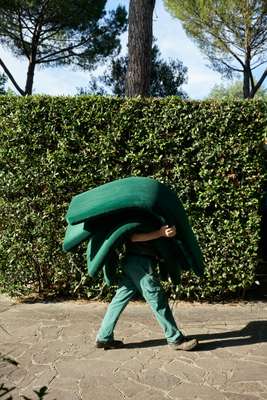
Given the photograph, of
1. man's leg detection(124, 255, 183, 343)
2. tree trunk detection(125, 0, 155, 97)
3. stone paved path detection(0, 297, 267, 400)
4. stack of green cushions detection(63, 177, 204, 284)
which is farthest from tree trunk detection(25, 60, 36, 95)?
man's leg detection(124, 255, 183, 343)

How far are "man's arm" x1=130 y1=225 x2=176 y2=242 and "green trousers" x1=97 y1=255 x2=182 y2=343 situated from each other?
207mm

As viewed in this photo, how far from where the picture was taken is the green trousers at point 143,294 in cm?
480

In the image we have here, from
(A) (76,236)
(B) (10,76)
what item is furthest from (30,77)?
(A) (76,236)

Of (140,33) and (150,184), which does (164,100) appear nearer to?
(150,184)

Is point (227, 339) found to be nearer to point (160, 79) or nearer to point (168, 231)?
point (168, 231)

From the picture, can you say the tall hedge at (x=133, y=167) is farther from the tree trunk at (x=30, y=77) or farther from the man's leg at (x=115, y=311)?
the tree trunk at (x=30, y=77)

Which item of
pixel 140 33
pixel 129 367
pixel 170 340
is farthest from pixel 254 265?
pixel 140 33

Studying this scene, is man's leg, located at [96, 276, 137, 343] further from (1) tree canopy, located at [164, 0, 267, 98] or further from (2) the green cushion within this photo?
(1) tree canopy, located at [164, 0, 267, 98]

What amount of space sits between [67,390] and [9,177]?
3240mm

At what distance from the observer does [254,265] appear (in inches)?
254

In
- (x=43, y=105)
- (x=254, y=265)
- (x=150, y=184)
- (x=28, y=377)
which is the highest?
(x=43, y=105)

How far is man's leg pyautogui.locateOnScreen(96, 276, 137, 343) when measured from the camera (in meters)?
4.91

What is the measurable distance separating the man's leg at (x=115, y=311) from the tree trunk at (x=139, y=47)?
14.3 ft

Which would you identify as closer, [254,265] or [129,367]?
[129,367]
